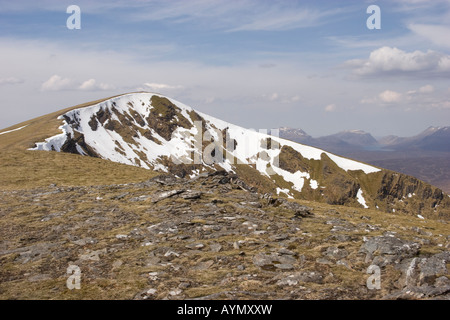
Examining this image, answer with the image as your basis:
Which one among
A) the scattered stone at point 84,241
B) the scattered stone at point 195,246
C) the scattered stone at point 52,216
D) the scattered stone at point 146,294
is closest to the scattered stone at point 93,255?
the scattered stone at point 84,241

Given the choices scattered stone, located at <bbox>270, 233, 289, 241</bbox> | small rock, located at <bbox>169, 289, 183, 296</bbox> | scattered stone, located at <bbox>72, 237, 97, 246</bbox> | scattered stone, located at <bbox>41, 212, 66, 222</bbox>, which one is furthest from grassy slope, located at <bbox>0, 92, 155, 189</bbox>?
small rock, located at <bbox>169, 289, 183, 296</bbox>

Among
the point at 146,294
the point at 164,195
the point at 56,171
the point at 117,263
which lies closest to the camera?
the point at 146,294

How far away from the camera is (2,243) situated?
18125 mm

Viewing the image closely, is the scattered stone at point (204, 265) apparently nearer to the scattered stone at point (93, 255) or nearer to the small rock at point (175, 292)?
the small rock at point (175, 292)

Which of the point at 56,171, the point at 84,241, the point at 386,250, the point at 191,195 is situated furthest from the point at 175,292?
the point at 56,171

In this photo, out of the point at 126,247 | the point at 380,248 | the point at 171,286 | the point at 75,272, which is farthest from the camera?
the point at 126,247

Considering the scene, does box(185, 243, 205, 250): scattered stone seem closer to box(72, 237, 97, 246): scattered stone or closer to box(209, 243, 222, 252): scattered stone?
box(209, 243, 222, 252): scattered stone

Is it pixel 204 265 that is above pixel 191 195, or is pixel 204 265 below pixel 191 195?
below

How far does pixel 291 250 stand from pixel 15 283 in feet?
39.2

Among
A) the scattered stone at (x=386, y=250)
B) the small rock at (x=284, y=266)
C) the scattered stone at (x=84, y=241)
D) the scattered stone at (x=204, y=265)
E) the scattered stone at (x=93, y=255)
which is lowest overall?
the scattered stone at (x=84, y=241)

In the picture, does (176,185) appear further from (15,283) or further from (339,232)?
(15,283)

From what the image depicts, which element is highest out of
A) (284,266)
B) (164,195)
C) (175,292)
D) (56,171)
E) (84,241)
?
(164,195)

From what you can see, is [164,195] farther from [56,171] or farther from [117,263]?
[56,171]
